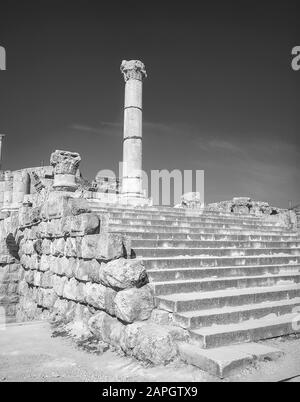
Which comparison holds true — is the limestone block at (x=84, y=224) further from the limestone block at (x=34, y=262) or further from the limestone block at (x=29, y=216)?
the limestone block at (x=34, y=262)

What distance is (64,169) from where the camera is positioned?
8.15m

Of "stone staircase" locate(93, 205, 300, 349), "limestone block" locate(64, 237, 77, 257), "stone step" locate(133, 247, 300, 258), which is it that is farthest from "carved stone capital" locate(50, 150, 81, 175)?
"stone step" locate(133, 247, 300, 258)

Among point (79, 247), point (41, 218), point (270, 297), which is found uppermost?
point (41, 218)

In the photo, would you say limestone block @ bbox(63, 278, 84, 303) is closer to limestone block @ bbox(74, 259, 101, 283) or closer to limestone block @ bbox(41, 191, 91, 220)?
limestone block @ bbox(74, 259, 101, 283)

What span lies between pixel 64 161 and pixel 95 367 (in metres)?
5.48

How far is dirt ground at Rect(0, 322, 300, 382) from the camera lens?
3223mm

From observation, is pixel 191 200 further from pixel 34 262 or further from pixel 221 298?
pixel 221 298

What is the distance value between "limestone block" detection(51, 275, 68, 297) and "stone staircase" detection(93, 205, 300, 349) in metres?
1.41

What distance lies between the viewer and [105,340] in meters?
4.54

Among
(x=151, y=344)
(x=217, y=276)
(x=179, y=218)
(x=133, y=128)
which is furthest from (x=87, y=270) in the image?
(x=133, y=128)

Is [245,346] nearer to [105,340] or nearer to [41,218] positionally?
[105,340]

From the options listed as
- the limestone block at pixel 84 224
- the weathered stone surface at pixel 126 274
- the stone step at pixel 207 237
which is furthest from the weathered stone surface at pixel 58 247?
the weathered stone surface at pixel 126 274
